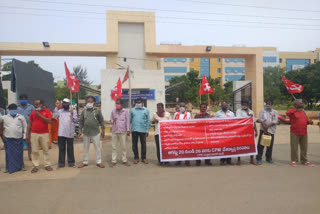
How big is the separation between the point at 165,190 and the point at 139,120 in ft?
8.71

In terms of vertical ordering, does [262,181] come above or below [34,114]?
below

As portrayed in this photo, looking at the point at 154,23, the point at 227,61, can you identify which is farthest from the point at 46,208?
the point at 227,61

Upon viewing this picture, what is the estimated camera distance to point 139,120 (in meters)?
7.16

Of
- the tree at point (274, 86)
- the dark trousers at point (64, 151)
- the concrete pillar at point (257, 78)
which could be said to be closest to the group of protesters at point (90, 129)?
the dark trousers at point (64, 151)

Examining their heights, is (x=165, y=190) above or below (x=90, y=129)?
below

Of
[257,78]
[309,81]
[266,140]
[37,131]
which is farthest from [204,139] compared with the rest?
[309,81]

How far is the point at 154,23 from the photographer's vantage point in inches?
750

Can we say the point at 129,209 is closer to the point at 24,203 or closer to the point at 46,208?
the point at 46,208

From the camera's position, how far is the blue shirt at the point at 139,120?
23.4ft

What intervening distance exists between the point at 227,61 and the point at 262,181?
215 ft

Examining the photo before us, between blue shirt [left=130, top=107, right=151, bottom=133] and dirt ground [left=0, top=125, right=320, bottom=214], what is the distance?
37.0 inches

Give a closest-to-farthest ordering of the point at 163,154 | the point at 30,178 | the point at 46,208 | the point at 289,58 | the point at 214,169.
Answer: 1. the point at 46,208
2. the point at 30,178
3. the point at 214,169
4. the point at 163,154
5. the point at 289,58

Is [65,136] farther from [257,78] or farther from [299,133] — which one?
[257,78]

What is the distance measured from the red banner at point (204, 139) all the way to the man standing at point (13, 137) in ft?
11.2
